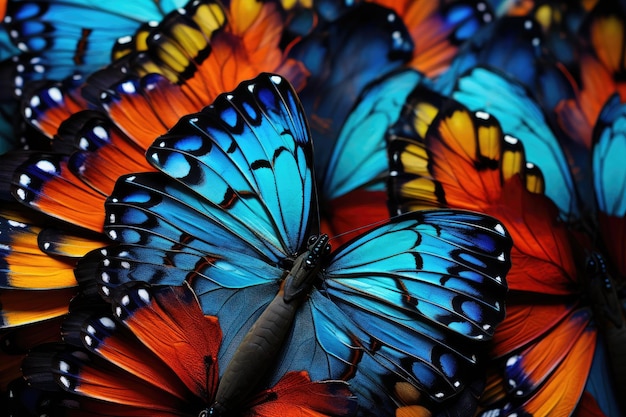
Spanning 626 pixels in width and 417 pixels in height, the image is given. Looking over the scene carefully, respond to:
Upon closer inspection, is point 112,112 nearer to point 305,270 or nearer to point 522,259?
point 305,270

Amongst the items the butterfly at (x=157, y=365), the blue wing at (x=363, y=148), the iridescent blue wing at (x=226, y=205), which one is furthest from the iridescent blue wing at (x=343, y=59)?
the butterfly at (x=157, y=365)

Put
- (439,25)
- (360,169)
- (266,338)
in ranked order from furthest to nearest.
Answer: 1. (439,25)
2. (360,169)
3. (266,338)

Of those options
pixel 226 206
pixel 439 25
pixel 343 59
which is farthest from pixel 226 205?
pixel 439 25

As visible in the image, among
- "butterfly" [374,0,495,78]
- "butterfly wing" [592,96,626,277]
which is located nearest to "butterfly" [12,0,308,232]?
"butterfly" [374,0,495,78]

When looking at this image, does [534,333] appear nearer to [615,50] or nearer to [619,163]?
[619,163]

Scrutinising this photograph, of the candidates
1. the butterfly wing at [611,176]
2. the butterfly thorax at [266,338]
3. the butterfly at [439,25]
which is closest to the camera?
the butterfly thorax at [266,338]

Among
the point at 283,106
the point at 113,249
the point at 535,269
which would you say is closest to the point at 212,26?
the point at 283,106

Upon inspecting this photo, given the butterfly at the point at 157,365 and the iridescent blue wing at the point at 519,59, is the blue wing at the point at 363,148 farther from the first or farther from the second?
the butterfly at the point at 157,365

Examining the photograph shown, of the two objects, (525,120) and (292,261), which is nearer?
(292,261)
